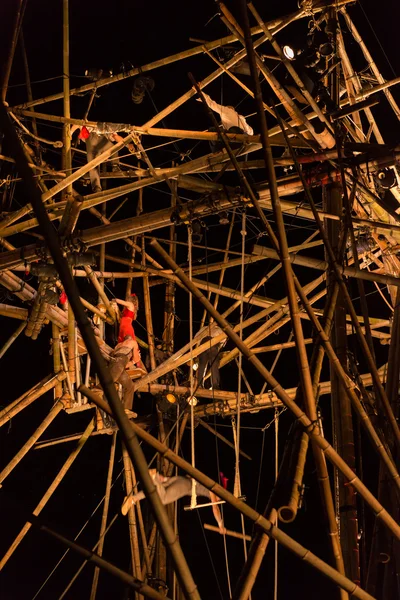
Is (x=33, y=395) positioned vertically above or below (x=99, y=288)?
below

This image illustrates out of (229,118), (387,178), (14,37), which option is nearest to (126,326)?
(229,118)

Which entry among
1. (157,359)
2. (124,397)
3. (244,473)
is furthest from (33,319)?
(244,473)

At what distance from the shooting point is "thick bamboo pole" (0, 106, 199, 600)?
2969mm

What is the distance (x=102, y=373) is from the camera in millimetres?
3041

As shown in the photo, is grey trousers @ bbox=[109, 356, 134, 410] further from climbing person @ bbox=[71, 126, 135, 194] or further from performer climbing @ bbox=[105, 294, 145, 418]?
climbing person @ bbox=[71, 126, 135, 194]

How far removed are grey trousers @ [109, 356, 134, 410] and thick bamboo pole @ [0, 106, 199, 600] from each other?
5357 mm

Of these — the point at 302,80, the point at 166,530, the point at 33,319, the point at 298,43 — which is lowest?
the point at 166,530

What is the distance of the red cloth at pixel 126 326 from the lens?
351 inches

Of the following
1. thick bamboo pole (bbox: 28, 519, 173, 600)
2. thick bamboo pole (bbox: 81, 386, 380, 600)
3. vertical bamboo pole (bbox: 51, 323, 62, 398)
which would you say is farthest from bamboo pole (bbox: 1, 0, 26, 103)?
thick bamboo pole (bbox: 28, 519, 173, 600)

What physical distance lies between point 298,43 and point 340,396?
316 centimetres

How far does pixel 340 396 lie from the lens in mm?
5188

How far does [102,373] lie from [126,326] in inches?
237

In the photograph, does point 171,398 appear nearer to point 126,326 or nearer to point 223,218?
point 126,326

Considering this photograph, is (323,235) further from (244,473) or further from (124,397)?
(244,473)
